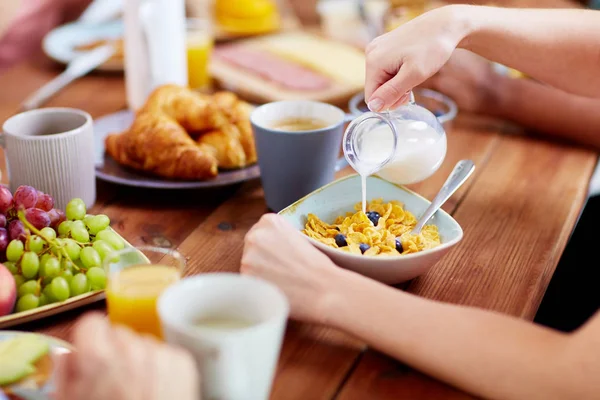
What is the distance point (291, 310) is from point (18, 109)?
37.6 inches

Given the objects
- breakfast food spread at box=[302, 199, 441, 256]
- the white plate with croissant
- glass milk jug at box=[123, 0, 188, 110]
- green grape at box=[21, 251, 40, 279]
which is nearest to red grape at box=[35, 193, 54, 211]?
green grape at box=[21, 251, 40, 279]

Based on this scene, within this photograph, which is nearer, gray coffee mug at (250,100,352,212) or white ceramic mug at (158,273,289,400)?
white ceramic mug at (158,273,289,400)

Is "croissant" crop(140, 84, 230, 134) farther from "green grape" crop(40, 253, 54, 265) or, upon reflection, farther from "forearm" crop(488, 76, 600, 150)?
"forearm" crop(488, 76, 600, 150)

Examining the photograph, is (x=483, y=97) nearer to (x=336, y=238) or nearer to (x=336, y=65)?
(x=336, y=65)

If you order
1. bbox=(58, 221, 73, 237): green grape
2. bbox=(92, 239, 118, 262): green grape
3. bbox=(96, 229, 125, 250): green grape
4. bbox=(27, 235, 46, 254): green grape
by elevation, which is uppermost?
bbox=(27, 235, 46, 254): green grape

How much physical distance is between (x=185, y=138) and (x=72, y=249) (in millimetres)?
384

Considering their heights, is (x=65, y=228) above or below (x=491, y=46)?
below

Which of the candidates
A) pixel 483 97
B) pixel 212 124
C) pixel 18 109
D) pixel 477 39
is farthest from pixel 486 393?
pixel 18 109

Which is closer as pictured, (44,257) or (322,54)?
(44,257)

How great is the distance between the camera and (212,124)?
1232 millimetres

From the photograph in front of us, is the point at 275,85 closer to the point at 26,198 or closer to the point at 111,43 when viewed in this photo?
the point at 111,43

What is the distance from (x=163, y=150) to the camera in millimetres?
1163

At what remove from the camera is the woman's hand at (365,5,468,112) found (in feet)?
3.20

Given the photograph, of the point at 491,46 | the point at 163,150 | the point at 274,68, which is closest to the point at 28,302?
the point at 163,150
